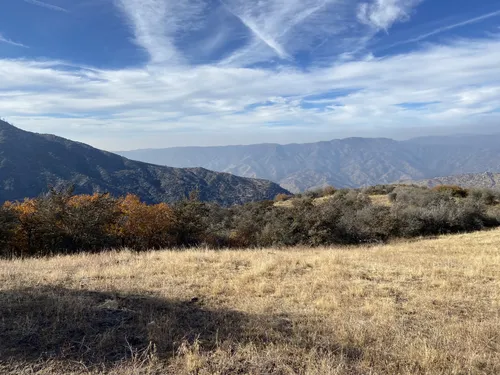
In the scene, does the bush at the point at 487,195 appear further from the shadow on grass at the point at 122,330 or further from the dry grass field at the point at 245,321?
the shadow on grass at the point at 122,330

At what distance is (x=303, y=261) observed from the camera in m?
10.8

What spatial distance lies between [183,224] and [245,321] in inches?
768

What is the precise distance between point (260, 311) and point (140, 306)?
2080 millimetres

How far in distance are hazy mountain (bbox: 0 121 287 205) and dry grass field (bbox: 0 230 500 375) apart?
4215 inches

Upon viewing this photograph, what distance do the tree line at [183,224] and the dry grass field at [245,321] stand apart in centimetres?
1059

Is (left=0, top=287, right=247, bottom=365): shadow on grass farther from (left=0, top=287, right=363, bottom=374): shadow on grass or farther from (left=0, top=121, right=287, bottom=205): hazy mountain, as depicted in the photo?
(left=0, top=121, right=287, bottom=205): hazy mountain

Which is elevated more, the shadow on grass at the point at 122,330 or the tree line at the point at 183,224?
the shadow on grass at the point at 122,330

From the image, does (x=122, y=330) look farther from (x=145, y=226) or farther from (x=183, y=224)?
(x=183, y=224)

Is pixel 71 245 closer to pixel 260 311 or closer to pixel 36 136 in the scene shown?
pixel 260 311

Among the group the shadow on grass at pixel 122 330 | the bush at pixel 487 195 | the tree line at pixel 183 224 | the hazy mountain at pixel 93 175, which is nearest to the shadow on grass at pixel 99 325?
the shadow on grass at pixel 122 330

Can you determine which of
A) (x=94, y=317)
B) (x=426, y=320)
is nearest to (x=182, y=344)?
(x=94, y=317)

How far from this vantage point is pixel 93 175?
13912 cm

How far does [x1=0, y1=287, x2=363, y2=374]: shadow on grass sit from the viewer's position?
419 centimetres

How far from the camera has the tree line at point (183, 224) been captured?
62.0ft
